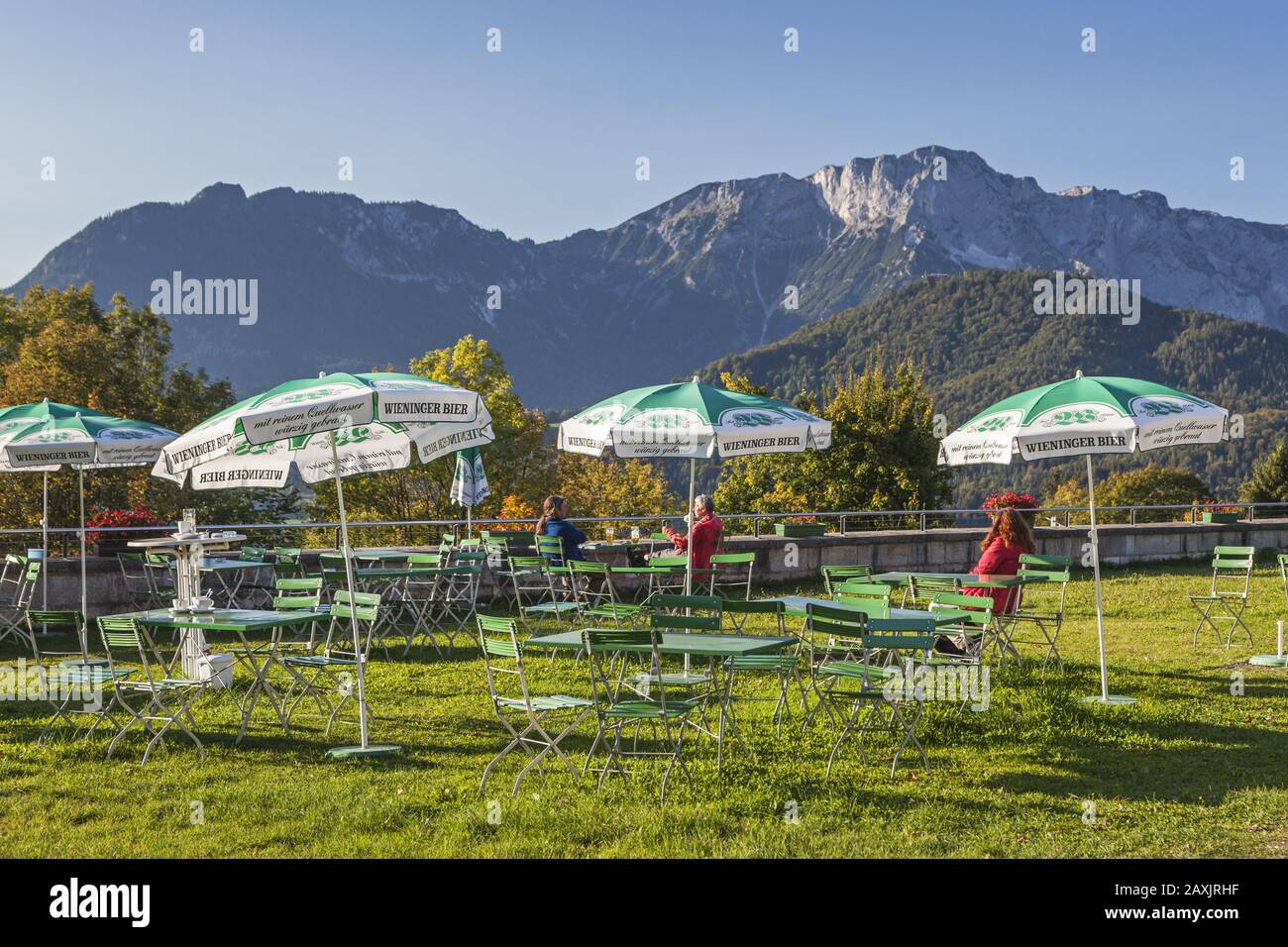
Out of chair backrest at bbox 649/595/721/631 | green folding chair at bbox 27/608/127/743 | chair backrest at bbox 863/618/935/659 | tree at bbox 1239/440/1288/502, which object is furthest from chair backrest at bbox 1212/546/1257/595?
tree at bbox 1239/440/1288/502

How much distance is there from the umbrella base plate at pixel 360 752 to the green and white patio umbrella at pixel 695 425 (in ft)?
8.68

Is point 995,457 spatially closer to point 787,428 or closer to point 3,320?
point 787,428

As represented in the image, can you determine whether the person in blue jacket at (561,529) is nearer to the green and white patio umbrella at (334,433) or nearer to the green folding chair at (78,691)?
the green and white patio umbrella at (334,433)

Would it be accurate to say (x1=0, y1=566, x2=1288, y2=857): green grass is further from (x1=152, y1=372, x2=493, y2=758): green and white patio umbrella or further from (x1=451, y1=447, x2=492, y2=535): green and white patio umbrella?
(x1=451, y1=447, x2=492, y2=535): green and white patio umbrella

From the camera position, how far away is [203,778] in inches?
254

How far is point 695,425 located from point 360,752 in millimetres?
3291

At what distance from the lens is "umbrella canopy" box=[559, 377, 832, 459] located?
8781mm

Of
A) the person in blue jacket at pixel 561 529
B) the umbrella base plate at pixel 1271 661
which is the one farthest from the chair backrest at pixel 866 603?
the person in blue jacket at pixel 561 529

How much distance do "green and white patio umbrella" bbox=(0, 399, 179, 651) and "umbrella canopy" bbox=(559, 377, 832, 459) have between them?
3.75 metres

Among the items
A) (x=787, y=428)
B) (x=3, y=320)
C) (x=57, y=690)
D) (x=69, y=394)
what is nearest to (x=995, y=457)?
Answer: (x=787, y=428)

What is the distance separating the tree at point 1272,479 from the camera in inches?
2183

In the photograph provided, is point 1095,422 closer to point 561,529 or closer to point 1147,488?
point 561,529

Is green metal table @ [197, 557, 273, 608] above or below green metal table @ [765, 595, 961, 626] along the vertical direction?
below
